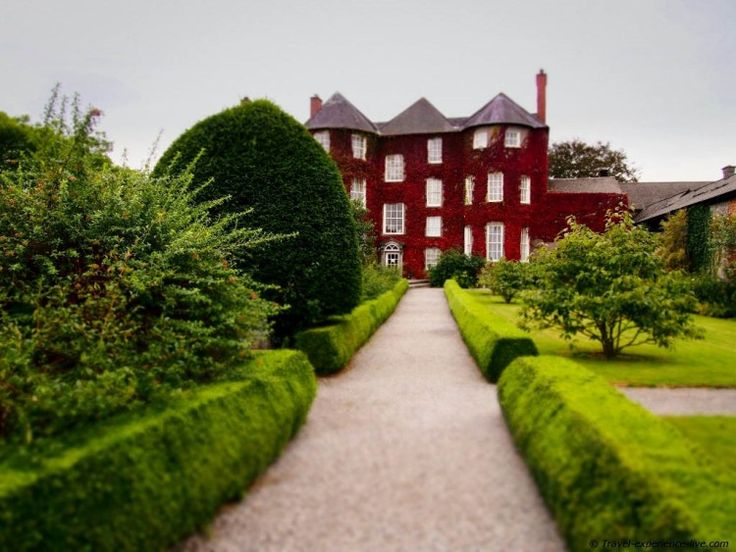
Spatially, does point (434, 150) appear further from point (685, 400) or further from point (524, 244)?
point (685, 400)

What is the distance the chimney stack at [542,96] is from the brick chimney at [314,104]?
1373 cm

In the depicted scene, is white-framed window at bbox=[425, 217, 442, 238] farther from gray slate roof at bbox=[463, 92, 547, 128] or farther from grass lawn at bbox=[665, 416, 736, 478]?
grass lawn at bbox=[665, 416, 736, 478]

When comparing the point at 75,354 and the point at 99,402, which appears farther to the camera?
the point at 75,354

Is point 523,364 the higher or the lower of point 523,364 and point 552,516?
the higher

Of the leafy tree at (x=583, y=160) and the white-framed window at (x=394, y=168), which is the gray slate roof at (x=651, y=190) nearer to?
the leafy tree at (x=583, y=160)

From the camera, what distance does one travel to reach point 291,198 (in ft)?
32.9

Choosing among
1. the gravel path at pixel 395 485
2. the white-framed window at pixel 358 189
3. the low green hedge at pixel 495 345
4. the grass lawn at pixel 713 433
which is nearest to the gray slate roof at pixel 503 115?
the white-framed window at pixel 358 189

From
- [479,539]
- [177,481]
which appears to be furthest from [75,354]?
[479,539]

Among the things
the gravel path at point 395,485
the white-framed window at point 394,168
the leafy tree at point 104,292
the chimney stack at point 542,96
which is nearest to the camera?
the gravel path at point 395,485

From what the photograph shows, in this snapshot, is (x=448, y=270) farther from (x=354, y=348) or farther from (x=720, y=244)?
(x=354, y=348)

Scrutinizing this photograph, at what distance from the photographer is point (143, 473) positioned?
3.59 m

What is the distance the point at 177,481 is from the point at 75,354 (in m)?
2.00

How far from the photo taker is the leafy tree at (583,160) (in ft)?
168

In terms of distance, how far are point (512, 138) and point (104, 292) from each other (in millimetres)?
33024
